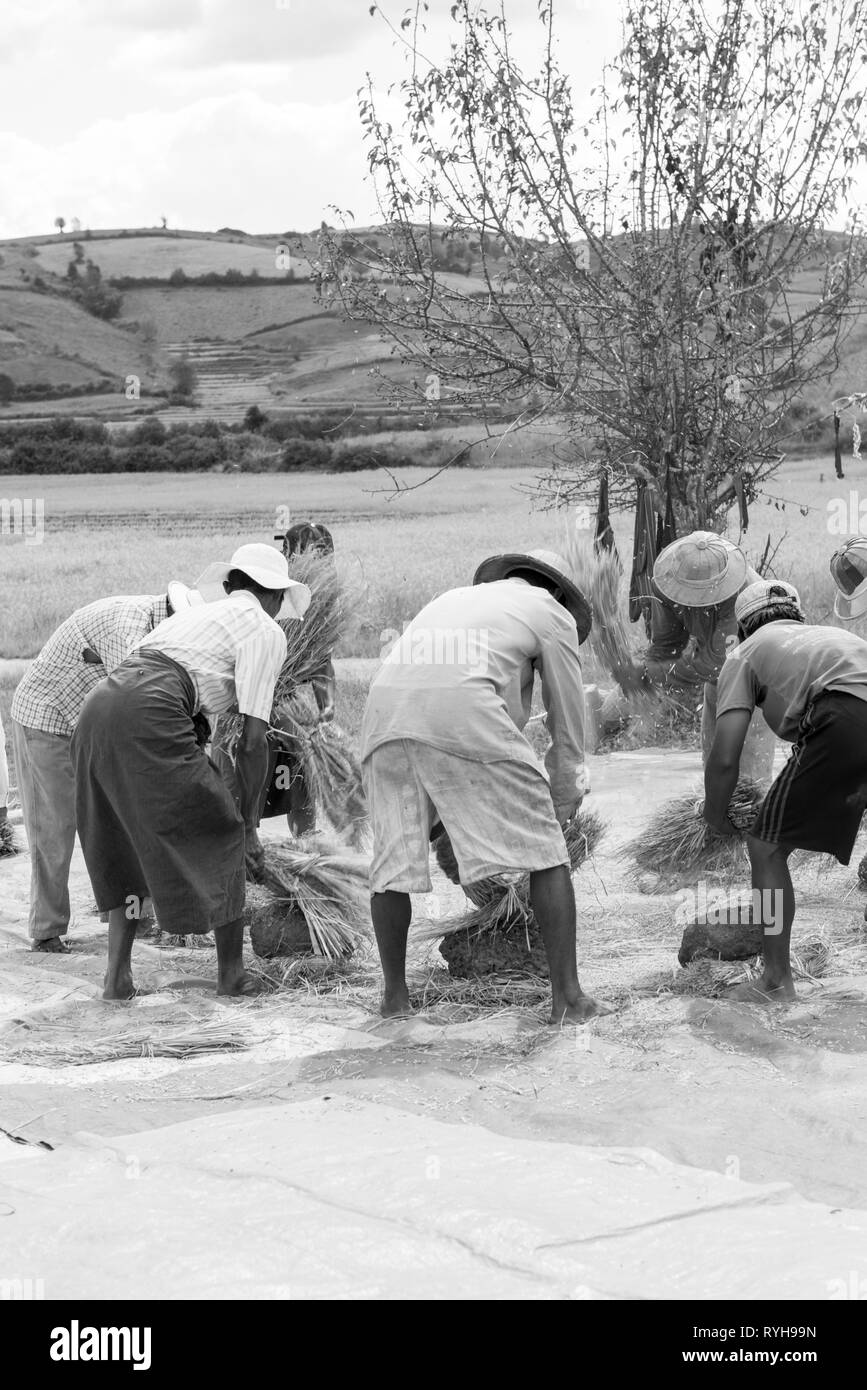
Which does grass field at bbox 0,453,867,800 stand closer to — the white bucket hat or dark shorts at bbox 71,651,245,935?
the white bucket hat

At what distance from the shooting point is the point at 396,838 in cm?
388

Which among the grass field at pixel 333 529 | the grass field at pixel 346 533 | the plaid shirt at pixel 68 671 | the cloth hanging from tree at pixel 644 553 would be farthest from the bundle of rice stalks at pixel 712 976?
the grass field at pixel 333 529

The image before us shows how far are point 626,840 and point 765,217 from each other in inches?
175

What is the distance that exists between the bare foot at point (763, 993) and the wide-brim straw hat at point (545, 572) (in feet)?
3.43

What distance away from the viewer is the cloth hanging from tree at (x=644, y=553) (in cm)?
792

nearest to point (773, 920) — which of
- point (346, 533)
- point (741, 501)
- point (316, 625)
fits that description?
point (316, 625)

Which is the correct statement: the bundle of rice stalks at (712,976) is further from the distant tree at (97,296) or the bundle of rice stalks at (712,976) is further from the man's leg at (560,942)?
the distant tree at (97,296)

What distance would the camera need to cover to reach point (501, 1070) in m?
3.52

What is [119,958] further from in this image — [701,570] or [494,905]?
[701,570]

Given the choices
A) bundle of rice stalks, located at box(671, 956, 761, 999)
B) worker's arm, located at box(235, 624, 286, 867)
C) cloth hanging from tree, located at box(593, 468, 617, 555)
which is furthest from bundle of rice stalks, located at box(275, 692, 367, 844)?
cloth hanging from tree, located at box(593, 468, 617, 555)

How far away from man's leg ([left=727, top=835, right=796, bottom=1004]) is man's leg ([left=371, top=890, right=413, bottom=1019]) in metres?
0.88

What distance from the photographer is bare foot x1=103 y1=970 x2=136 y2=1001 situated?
4391 millimetres

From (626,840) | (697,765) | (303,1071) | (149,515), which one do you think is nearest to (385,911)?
(303,1071)
